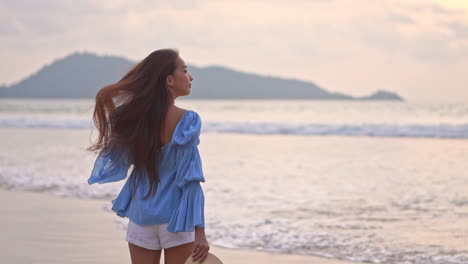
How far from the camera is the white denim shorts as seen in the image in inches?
113

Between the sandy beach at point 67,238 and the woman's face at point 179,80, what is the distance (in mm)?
3080

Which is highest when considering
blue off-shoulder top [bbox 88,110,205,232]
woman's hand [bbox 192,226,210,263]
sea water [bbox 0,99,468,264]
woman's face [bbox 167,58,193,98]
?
woman's face [bbox 167,58,193,98]

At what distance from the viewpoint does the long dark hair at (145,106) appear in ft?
9.28

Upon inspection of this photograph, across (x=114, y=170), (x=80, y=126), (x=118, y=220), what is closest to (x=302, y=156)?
(x=118, y=220)

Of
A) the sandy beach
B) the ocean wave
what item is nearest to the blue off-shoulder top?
the sandy beach

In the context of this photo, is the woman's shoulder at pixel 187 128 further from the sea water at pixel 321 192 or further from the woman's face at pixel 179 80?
the sea water at pixel 321 192

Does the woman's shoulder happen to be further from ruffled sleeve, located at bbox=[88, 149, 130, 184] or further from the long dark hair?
ruffled sleeve, located at bbox=[88, 149, 130, 184]

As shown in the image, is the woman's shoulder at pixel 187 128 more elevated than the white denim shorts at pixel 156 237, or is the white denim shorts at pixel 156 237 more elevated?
the woman's shoulder at pixel 187 128

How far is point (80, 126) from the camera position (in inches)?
1241

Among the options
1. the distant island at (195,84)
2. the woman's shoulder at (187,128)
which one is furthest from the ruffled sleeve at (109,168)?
the distant island at (195,84)

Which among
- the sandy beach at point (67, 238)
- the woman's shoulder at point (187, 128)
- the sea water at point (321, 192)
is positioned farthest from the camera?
the sea water at point (321, 192)

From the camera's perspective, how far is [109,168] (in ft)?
10.0

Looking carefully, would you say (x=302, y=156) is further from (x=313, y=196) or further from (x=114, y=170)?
(x=114, y=170)

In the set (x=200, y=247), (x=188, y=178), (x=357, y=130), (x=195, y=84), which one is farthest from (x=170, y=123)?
(x=195, y=84)
